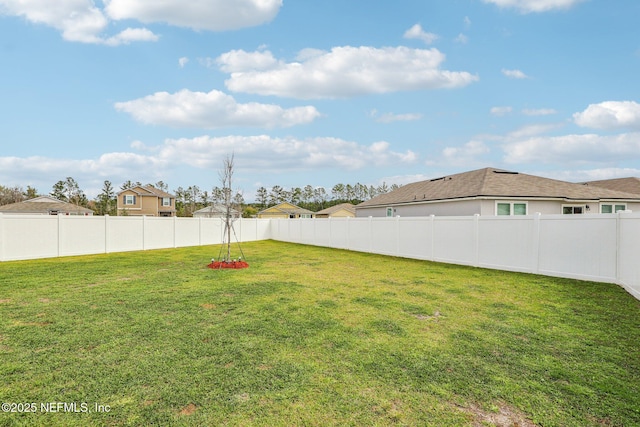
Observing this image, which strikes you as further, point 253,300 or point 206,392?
point 253,300

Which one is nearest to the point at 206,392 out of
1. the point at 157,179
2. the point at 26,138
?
the point at 26,138

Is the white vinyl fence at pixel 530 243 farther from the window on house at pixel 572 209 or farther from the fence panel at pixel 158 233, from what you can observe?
the fence panel at pixel 158 233

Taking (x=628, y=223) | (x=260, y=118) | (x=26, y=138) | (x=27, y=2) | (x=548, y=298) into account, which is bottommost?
(x=548, y=298)

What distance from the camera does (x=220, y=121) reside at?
18047mm

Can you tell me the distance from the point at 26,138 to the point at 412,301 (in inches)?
941

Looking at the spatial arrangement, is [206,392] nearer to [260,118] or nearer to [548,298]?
[548,298]

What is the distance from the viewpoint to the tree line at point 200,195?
2152 inches

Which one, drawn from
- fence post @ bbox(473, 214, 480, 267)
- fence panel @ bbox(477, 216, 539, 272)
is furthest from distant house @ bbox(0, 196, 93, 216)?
fence panel @ bbox(477, 216, 539, 272)

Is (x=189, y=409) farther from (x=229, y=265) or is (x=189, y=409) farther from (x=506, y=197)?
(x=506, y=197)

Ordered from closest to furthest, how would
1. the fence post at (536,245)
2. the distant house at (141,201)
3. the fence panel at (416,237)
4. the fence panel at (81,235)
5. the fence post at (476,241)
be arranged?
1. the fence post at (536,245)
2. the fence post at (476,241)
3. the fence panel at (416,237)
4. the fence panel at (81,235)
5. the distant house at (141,201)

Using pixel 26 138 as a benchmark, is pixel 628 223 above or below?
below

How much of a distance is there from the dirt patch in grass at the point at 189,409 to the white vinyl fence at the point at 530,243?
809cm

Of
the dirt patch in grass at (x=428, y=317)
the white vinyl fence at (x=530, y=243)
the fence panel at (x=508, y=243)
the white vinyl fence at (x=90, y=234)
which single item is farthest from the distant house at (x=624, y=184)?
the white vinyl fence at (x=90, y=234)

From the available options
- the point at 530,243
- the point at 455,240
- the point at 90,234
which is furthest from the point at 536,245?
the point at 90,234
